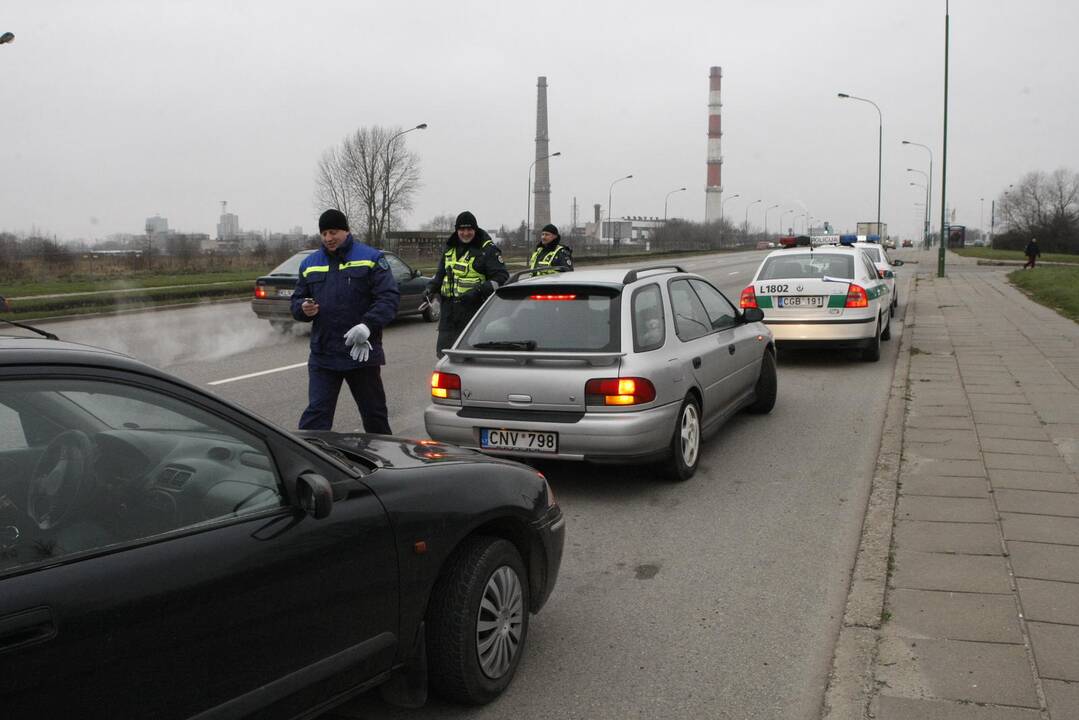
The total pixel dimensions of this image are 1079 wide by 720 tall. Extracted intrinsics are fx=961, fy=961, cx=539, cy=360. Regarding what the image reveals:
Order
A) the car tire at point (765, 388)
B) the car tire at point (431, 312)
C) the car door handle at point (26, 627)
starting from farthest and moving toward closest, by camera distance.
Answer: the car tire at point (431, 312) < the car tire at point (765, 388) < the car door handle at point (26, 627)

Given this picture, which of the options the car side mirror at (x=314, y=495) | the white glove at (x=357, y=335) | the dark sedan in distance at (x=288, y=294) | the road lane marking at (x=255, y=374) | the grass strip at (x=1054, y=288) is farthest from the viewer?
the grass strip at (x=1054, y=288)

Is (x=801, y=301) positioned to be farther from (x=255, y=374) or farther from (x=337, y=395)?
(x=337, y=395)

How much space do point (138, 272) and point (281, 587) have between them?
34576 millimetres

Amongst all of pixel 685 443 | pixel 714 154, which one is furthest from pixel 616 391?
pixel 714 154

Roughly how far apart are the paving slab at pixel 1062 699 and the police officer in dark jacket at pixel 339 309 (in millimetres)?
4013

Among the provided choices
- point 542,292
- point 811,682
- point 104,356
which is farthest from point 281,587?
point 542,292

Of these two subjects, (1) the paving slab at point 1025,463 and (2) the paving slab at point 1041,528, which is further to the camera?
(1) the paving slab at point 1025,463

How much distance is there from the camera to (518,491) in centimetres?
364

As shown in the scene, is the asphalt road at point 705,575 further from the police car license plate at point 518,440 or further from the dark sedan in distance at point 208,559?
the dark sedan in distance at point 208,559

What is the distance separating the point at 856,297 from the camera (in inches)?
472

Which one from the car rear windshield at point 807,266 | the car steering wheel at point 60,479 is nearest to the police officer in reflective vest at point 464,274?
the car rear windshield at point 807,266

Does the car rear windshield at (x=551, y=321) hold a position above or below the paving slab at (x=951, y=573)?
above

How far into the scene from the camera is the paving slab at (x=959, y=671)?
3407 mm

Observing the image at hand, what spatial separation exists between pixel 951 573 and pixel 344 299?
3791mm
